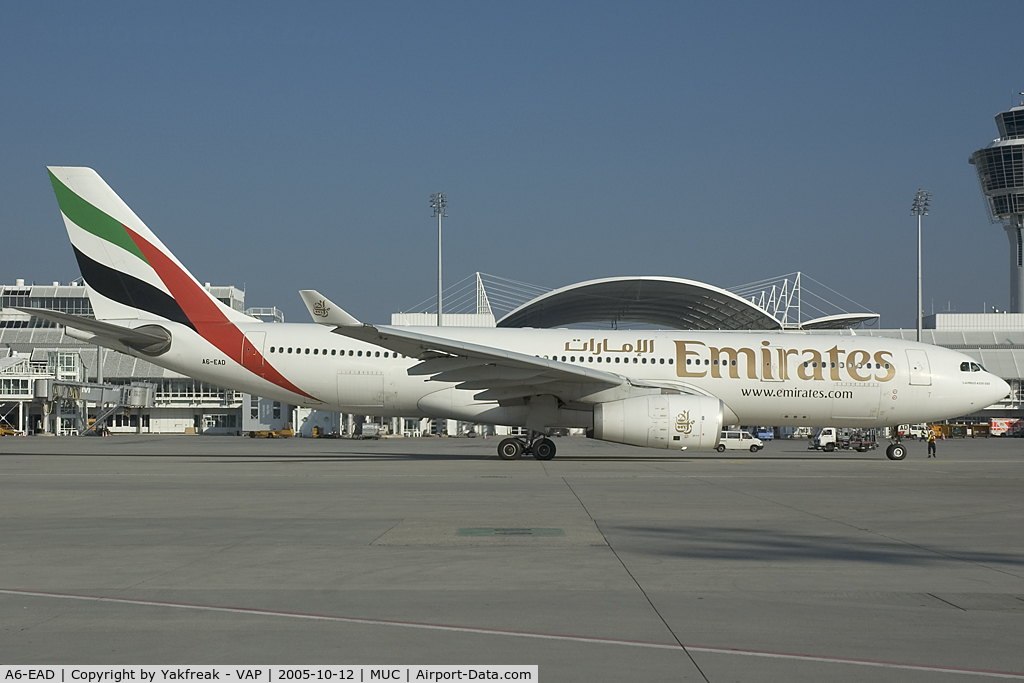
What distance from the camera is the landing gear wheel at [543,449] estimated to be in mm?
23302

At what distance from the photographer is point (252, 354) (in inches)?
928

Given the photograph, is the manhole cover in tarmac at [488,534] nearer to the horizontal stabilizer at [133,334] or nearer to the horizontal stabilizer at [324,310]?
the horizontal stabilizer at [324,310]

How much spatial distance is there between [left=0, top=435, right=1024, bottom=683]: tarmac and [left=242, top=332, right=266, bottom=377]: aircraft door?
34.5 ft

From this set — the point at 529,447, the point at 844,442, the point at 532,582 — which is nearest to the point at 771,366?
the point at 529,447

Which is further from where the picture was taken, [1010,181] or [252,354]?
[1010,181]

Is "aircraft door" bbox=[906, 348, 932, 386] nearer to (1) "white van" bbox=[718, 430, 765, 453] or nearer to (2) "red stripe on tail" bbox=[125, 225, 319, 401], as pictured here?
(1) "white van" bbox=[718, 430, 765, 453]

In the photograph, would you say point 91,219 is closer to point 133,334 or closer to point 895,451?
point 133,334

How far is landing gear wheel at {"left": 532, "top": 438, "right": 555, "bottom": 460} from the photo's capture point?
2330 centimetres

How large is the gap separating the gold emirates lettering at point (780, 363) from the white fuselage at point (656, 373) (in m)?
0.03

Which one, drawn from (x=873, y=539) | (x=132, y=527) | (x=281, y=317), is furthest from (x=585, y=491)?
(x=281, y=317)

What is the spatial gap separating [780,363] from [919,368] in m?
4.03

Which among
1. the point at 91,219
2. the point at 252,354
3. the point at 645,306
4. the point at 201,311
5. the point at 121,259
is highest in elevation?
the point at 645,306

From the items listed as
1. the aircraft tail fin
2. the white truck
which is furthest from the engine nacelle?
the white truck

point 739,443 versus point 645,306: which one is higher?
point 645,306
